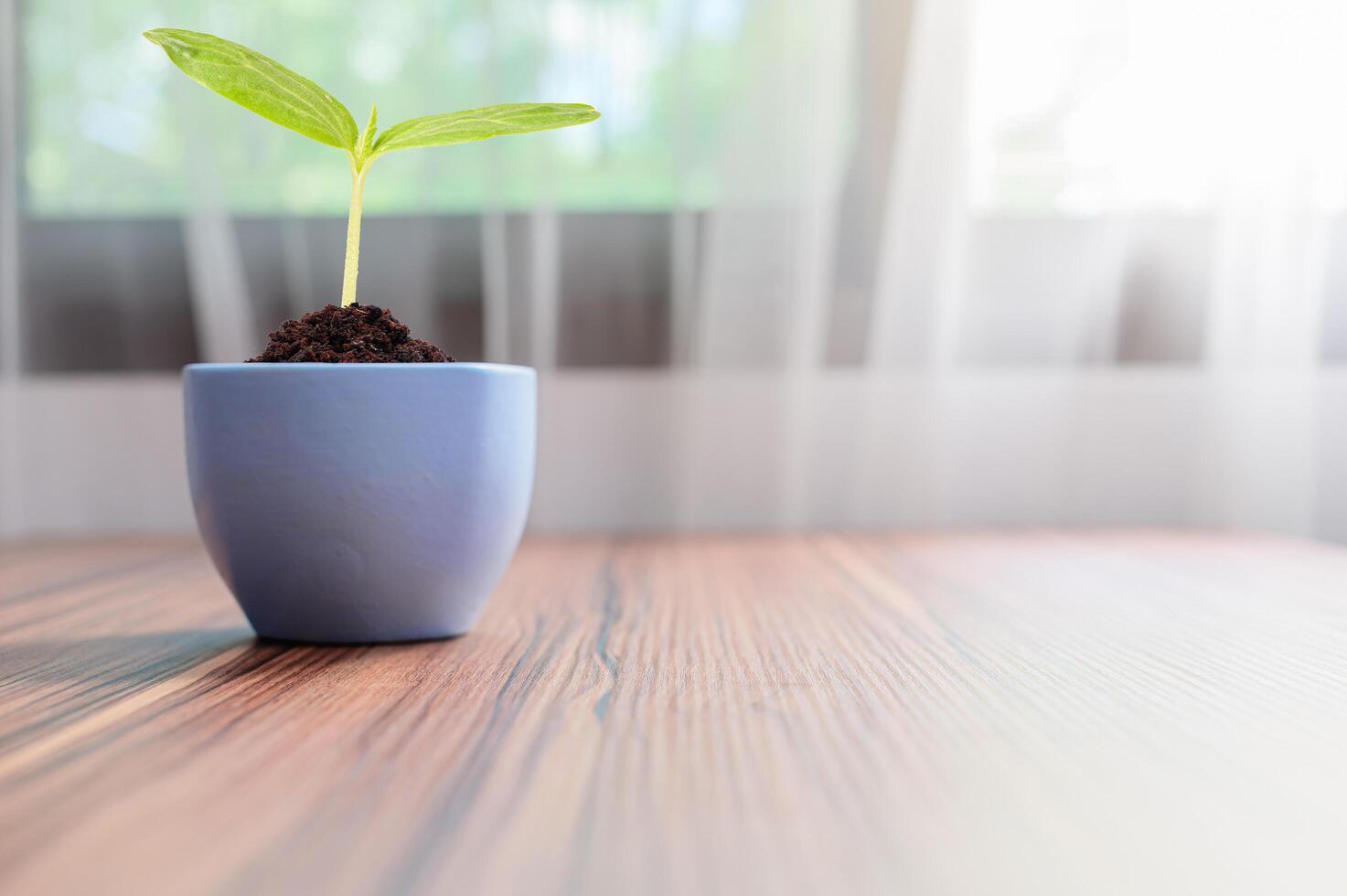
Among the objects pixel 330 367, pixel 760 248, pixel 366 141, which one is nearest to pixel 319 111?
pixel 366 141

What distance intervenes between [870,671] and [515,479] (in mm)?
203

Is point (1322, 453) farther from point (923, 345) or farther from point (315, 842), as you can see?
point (315, 842)

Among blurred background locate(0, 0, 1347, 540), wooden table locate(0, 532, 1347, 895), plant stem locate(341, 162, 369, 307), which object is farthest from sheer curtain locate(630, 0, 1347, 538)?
plant stem locate(341, 162, 369, 307)

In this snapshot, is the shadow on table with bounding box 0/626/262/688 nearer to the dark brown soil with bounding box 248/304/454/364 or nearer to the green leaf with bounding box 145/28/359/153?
the dark brown soil with bounding box 248/304/454/364

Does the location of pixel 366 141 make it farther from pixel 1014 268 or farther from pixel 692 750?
pixel 1014 268

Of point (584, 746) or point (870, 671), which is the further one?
point (870, 671)

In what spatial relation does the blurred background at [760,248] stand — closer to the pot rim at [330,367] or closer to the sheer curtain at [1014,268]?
the sheer curtain at [1014,268]

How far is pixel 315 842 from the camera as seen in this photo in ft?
0.94

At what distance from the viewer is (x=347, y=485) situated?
0.53m

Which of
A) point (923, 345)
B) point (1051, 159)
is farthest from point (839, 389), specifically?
point (1051, 159)

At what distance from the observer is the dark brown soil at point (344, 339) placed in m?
0.55

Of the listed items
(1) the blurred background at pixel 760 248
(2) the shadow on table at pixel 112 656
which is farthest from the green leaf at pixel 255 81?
(1) the blurred background at pixel 760 248

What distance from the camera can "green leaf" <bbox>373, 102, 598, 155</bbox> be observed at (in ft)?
1.83

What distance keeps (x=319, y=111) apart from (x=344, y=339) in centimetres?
11
